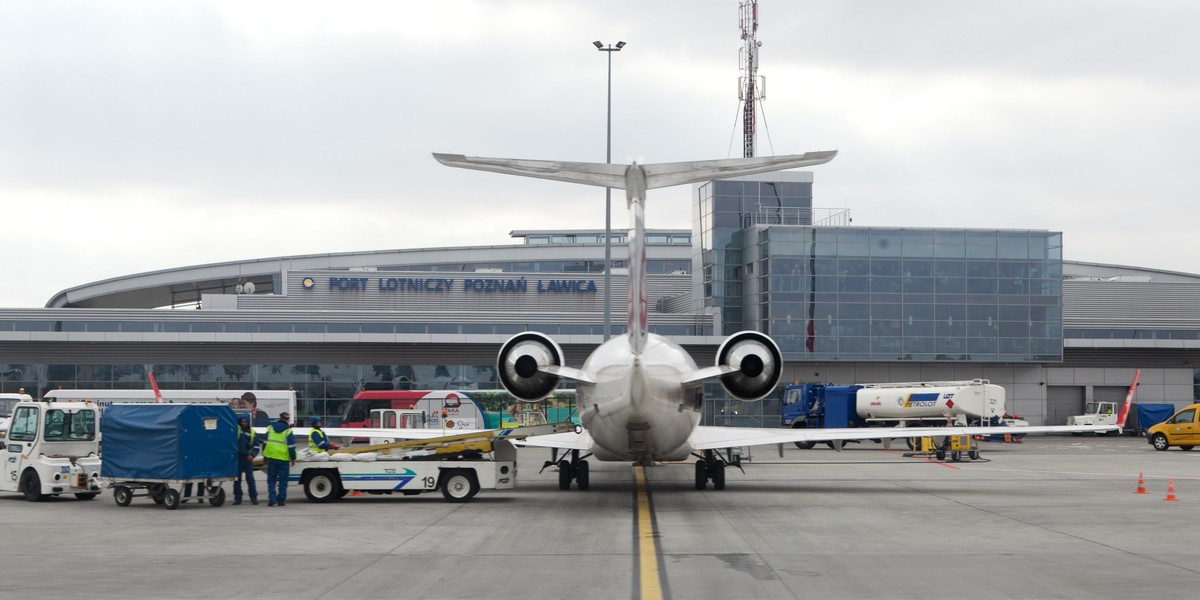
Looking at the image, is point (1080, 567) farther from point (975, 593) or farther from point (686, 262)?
point (686, 262)

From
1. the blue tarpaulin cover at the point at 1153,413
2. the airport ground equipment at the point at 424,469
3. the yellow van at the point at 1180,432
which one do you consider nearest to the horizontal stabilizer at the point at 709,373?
the airport ground equipment at the point at 424,469

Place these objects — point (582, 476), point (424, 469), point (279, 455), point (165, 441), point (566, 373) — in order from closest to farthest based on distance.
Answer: point (566, 373) → point (165, 441) → point (279, 455) → point (424, 469) → point (582, 476)

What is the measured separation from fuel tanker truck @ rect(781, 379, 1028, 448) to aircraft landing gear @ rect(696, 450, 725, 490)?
85.4 ft

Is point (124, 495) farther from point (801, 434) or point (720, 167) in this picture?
point (801, 434)

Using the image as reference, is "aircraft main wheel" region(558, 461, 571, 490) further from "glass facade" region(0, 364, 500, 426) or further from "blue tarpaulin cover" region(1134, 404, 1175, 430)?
"blue tarpaulin cover" region(1134, 404, 1175, 430)

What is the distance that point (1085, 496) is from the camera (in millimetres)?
26062

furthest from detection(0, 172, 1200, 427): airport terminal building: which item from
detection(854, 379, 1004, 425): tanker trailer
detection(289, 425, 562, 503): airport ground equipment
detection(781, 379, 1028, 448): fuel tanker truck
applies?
detection(289, 425, 562, 503): airport ground equipment

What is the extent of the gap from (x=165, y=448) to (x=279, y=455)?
2258 millimetres

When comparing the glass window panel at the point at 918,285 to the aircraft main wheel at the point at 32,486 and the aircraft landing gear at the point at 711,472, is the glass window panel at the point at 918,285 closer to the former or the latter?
the aircraft landing gear at the point at 711,472

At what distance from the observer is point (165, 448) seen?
77.3ft

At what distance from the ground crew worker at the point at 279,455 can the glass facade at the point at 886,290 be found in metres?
39.9

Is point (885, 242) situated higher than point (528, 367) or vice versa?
point (885, 242)

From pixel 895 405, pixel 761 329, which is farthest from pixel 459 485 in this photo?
pixel 761 329

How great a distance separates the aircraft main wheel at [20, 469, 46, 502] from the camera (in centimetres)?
2535
